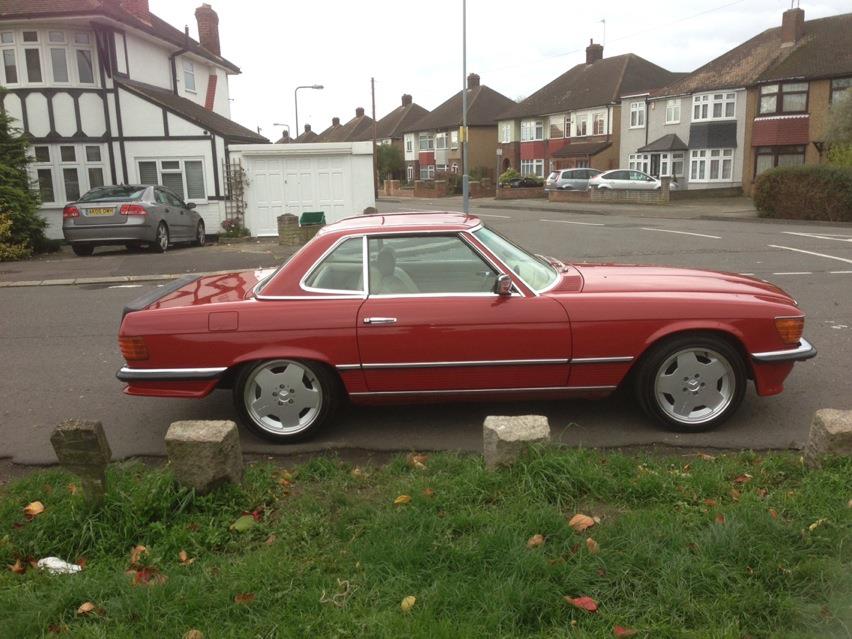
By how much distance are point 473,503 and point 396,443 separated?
1.22 m

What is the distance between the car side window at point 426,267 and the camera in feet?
16.0

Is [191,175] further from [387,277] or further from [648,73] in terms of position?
[648,73]

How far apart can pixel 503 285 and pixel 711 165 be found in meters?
44.1

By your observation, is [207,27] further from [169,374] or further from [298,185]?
[169,374]

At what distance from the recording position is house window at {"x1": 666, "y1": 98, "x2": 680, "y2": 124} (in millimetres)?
46656

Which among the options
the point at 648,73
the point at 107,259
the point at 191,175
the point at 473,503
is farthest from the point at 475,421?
the point at 648,73

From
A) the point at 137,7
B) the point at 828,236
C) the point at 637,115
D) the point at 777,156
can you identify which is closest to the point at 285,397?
the point at 828,236

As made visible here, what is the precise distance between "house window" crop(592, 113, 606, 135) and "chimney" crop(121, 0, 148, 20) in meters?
35.4

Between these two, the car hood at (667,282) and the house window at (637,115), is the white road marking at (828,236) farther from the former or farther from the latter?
the house window at (637,115)

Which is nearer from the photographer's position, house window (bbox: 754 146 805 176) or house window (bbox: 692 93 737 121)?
house window (bbox: 754 146 805 176)

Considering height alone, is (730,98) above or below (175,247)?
above

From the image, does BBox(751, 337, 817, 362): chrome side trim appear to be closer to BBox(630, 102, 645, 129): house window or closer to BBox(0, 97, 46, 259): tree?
BBox(0, 97, 46, 259): tree

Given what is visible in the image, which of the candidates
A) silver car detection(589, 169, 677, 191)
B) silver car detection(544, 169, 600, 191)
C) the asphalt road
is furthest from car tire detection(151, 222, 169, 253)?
silver car detection(544, 169, 600, 191)

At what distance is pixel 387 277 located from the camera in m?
4.94
